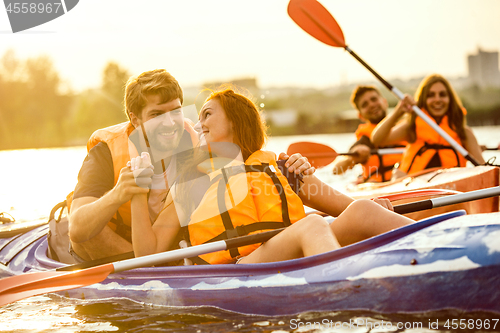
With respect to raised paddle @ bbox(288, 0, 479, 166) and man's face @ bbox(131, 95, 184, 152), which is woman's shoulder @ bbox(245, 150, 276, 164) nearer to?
man's face @ bbox(131, 95, 184, 152)

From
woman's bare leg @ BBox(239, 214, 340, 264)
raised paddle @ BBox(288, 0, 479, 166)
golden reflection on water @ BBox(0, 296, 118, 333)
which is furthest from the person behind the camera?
raised paddle @ BBox(288, 0, 479, 166)

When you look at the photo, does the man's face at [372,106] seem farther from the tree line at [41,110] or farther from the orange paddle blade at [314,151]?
the tree line at [41,110]

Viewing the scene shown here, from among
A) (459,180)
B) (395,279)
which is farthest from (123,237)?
(459,180)

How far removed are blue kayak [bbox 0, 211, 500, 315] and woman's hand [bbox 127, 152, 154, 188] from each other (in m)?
0.45

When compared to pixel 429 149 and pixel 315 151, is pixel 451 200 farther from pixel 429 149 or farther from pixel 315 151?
pixel 429 149

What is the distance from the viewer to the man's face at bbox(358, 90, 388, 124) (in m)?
6.25

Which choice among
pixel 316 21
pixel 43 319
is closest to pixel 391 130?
pixel 316 21

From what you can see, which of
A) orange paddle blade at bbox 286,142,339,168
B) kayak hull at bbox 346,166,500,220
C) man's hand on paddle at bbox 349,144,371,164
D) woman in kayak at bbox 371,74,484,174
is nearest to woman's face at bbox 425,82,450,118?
woman in kayak at bbox 371,74,484,174

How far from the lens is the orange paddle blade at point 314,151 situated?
4.88 m

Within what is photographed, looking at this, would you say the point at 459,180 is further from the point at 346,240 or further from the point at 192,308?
the point at 192,308

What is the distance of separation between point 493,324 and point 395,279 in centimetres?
39

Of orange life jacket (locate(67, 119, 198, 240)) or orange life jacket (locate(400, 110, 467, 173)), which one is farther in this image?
orange life jacket (locate(400, 110, 467, 173))

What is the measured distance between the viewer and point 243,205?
6.88 ft

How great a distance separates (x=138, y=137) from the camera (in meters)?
2.47
